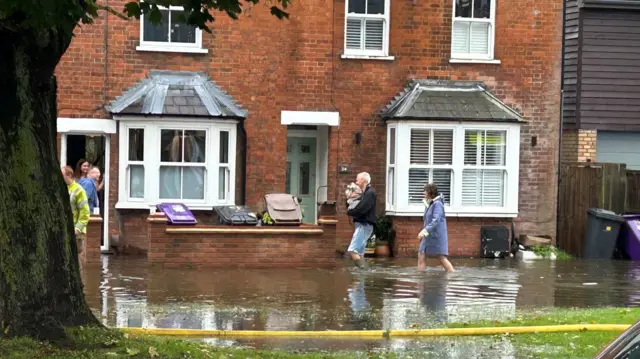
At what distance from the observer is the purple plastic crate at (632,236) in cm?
2105

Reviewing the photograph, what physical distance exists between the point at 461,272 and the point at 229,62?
6.33 metres

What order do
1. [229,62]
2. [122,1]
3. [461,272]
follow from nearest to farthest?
[461,272] → [122,1] → [229,62]

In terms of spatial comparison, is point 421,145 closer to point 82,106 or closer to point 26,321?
point 82,106

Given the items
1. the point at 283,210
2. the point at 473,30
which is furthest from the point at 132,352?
the point at 473,30

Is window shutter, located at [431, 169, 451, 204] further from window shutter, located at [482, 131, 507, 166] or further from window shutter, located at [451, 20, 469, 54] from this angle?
window shutter, located at [451, 20, 469, 54]

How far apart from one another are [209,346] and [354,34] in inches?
506

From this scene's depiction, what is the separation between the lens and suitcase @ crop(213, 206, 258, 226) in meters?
17.8

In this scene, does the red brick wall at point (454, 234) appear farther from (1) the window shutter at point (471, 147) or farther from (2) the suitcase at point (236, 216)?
(2) the suitcase at point (236, 216)

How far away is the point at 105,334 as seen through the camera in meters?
8.66

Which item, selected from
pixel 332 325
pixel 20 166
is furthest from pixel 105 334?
pixel 332 325

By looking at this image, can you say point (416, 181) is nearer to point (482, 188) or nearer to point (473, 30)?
point (482, 188)

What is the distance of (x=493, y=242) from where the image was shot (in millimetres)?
21141

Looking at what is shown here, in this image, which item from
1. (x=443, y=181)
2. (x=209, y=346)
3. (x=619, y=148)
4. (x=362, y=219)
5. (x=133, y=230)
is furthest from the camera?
(x=619, y=148)

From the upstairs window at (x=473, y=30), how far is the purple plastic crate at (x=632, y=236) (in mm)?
4380
